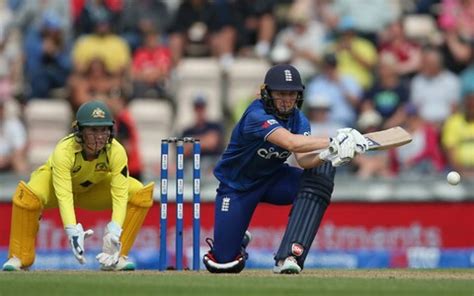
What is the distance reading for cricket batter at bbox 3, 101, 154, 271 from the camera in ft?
31.1

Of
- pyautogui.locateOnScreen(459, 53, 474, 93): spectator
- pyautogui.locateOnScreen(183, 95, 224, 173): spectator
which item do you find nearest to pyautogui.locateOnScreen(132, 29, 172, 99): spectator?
pyautogui.locateOnScreen(183, 95, 224, 173): spectator

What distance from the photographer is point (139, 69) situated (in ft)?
51.4

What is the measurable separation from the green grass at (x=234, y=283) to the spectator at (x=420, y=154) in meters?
4.86

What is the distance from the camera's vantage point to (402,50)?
1566 centimetres

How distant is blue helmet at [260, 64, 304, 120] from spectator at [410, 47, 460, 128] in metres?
5.87

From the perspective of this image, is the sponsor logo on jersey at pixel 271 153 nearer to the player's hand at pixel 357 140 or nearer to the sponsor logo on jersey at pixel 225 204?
the sponsor logo on jersey at pixel 225 204

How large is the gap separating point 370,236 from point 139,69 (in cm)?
379

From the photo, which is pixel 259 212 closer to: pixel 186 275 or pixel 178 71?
pixel 178 71

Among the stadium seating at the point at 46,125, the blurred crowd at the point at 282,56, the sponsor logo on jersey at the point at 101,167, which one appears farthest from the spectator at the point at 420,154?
the sponsor logo on jersey at the point at 101,167

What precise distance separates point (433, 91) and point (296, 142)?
21.3 ft

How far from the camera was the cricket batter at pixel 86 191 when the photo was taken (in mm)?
9484

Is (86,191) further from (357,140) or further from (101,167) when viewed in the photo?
(357,140)

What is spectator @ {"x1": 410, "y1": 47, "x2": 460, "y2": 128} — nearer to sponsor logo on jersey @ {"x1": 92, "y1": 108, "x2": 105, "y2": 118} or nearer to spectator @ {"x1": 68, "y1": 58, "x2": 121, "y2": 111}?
spectator @ {"x1": 68, "y1": 58, "x2": 121, "y2": 111}

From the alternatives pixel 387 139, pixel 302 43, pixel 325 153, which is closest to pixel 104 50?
pixel 302 43
